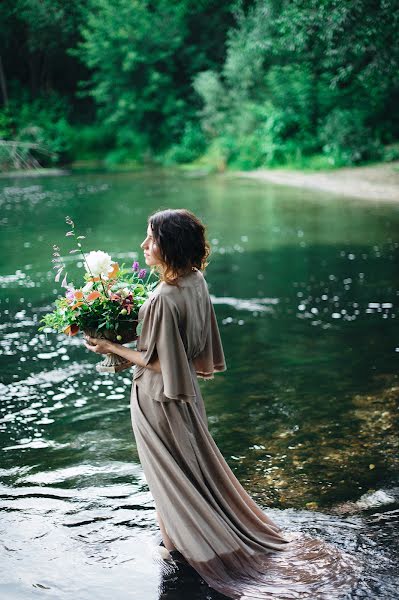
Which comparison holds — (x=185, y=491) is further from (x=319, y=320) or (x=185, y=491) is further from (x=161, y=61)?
(x=161, y=61)

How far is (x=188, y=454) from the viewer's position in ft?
12.3

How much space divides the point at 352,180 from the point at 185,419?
860 inches

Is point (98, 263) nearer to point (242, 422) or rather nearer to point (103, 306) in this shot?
point (103, 306)

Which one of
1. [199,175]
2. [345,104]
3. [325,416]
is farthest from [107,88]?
[325,416]

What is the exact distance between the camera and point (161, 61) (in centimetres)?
3962

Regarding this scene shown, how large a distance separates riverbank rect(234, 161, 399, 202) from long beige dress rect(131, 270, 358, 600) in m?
17.7

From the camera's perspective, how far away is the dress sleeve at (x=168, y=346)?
3.57 m

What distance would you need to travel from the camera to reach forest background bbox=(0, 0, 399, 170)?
23875mm

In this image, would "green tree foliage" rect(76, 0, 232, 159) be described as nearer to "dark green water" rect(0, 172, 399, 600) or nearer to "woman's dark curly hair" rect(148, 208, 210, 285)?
"dark green water" rect(0, 172, 399, 600)

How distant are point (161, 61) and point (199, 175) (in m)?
11.2

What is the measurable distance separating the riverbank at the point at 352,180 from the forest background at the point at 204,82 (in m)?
0.99

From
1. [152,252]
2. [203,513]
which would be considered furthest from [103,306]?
[203,513]

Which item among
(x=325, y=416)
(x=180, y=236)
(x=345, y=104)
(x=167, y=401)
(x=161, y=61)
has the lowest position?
(x=325, y=416)

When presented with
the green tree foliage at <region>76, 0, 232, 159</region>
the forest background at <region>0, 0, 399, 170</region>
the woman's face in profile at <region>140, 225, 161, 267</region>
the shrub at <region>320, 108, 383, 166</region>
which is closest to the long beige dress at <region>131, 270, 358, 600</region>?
the woman's face in profile at <region>140, 225, 161, 267</region>
